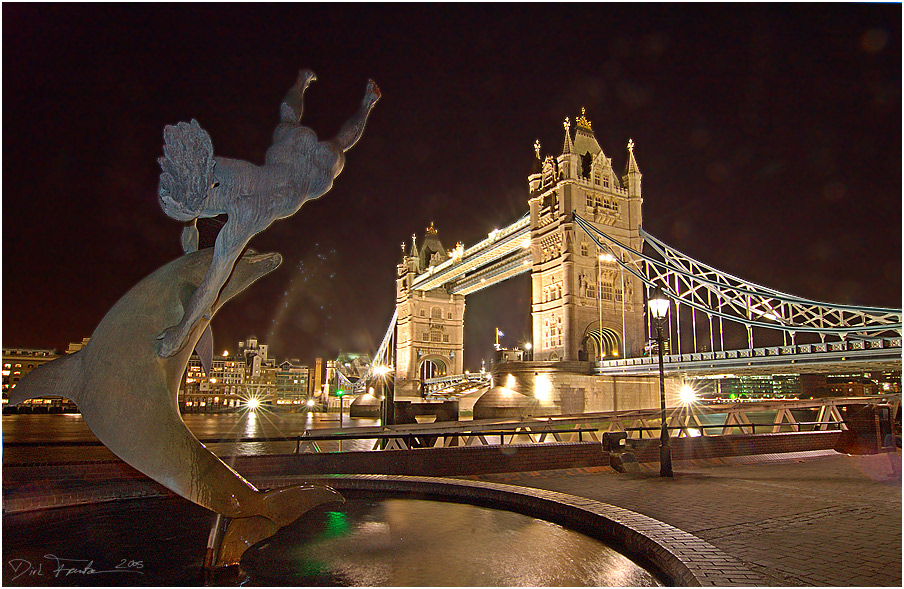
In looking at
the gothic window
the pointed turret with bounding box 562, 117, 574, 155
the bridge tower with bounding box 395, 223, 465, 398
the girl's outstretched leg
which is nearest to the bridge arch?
the gothic window

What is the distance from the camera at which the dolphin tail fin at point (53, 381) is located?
4273 millimetres

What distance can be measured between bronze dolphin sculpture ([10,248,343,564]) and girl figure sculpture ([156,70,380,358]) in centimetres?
39

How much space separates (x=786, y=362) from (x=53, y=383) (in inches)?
1010

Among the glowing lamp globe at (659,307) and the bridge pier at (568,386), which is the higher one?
the glowing lamp globe at (659,307)

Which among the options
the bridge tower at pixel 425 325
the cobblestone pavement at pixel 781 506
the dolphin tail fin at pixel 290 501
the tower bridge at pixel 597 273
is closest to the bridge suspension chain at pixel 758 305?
the tower bridge at pixel 597 273

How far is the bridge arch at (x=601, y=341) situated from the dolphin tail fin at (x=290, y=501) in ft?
102

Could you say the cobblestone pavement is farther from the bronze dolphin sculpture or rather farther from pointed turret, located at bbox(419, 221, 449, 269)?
pointed turret, located at bbox(419, 221, 449, 269)

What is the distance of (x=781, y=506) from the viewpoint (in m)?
6.70

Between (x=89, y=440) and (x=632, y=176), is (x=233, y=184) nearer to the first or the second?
(x=89, y=440)

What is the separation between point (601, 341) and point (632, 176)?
11772 millimetres

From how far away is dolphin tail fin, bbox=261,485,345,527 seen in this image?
463cm

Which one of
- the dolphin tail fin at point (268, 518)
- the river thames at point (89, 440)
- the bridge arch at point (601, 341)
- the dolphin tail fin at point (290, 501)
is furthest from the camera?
the bridge arch at point (601, 341)

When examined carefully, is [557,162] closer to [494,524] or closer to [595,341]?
[595,341]
